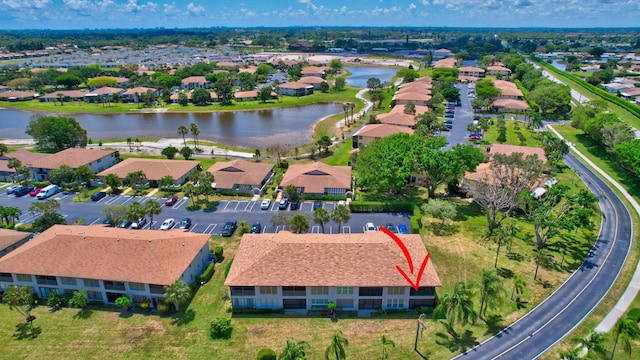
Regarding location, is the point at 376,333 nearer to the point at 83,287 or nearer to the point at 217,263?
the point at 217,263

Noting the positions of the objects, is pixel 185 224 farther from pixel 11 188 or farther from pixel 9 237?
pixel 11 188

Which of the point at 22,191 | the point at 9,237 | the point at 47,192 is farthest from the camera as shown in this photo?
the point at 22,191

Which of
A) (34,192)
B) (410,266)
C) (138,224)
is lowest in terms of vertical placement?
(138,224)


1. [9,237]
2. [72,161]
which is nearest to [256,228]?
[9,237]

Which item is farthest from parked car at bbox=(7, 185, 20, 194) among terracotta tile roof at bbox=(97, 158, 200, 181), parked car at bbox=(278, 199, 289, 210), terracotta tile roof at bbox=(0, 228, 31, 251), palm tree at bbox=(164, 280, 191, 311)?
palm tree at bbox=(164, 280, 191, 311)

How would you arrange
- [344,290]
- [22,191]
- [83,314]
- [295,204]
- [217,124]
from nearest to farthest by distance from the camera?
[344,290]
[83,314]
[295,204]
[22,191]
[217,124]

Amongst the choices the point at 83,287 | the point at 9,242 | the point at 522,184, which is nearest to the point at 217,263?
the point at 83,287

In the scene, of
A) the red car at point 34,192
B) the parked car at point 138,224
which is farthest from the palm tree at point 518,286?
the red car at point 34,192
